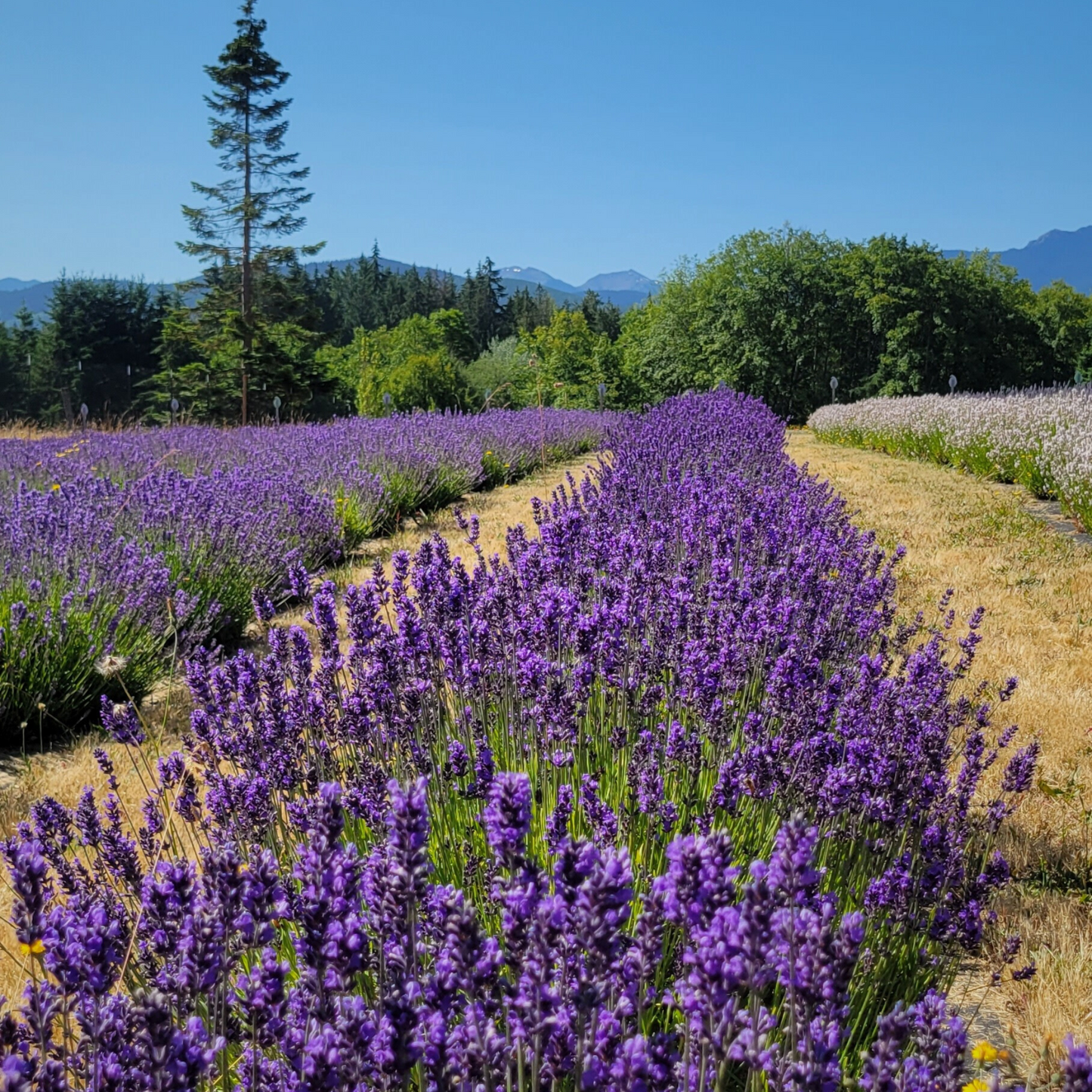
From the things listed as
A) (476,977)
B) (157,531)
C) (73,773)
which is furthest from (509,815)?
(157,531)

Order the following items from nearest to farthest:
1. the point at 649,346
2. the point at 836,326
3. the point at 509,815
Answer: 1. the point at 509,815
2. the point at 836,326
3. the point at 649,346

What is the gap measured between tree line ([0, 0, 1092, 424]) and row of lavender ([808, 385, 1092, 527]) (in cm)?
1231

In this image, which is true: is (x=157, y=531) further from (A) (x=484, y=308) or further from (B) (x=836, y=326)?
(A) (x=484, y=308)

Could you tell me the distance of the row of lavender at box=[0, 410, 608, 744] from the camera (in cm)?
383

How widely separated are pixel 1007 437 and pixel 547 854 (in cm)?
1137

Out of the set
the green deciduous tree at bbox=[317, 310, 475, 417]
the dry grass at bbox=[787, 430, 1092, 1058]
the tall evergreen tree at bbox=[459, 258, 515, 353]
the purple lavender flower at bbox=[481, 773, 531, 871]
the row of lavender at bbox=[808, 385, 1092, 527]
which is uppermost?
the tall evergreen tree at bbox=[459, 258, 515, 353]

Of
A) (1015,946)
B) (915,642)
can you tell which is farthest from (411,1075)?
(915,642)

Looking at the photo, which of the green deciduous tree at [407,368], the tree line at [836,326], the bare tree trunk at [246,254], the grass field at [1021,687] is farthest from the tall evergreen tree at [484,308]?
the grass field at [1021,687]

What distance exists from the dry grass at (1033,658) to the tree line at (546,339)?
19.4 metres

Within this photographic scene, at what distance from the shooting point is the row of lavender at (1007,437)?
8.56 m

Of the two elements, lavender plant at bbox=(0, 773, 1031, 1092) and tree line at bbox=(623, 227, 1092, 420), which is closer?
lavender plant at bbox=(0, 773, 1031, 1092)

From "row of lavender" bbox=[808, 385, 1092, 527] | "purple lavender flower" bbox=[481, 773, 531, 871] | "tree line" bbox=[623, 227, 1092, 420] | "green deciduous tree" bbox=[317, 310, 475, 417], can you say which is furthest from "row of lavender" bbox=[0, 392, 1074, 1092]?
"tree line" bbox=[623, 227, 1092, 420]

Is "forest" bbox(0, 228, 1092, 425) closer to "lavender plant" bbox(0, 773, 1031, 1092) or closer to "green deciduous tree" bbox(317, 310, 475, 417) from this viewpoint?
"green deciduous tree" bbox(317, 310, 475, 417)

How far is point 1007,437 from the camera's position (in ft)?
Answer: 36.8
